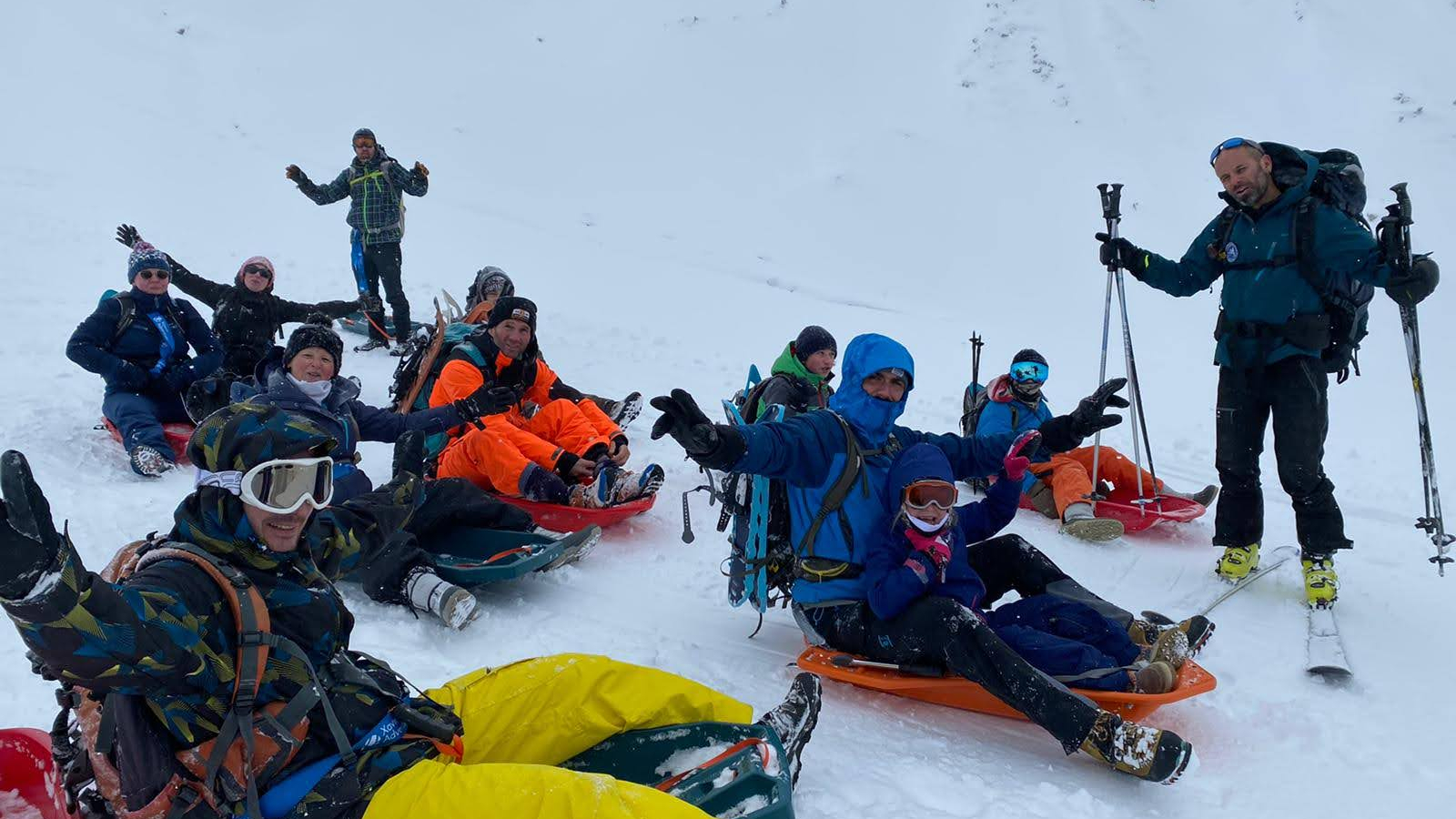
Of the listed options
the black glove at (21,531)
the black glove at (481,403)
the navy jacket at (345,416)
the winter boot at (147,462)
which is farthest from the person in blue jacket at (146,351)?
the black glove at (21,531)

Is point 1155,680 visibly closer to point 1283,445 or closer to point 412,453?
point 1283,445

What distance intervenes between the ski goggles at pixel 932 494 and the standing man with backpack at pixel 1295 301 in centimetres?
204

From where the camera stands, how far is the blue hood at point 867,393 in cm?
377

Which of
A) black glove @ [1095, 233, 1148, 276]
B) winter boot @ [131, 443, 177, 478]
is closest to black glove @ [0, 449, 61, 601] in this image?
winter boot @ [131, 443, 177, 478]

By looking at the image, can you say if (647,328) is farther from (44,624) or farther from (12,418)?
(44,624)

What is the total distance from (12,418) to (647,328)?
5543 millimetres

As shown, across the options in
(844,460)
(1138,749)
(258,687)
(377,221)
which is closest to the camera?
(258,687)

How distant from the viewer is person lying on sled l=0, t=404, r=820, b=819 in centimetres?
202

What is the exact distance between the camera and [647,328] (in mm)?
10430

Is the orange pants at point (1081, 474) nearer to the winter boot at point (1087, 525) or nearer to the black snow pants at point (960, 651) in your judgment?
the winter boot at point (1087, 525)

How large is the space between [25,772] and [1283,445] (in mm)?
4748

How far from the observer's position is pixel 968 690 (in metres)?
3.55

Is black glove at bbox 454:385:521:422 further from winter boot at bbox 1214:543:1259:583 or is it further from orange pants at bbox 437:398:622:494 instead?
winter boot at bbox 1214:543:1259:583

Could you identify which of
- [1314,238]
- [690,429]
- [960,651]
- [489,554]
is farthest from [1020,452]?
[489,554]
